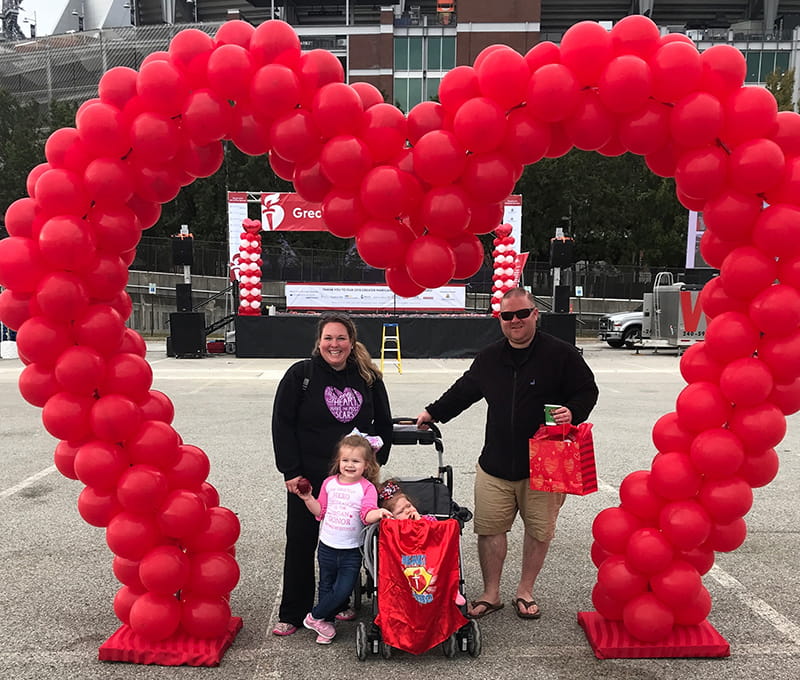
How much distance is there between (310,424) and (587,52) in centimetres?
229

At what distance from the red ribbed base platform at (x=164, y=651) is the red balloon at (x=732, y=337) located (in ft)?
9.51

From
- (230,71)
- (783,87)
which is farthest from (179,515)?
(783,87)

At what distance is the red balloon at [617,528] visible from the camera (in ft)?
11.2

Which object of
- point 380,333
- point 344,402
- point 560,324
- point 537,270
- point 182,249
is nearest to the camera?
point 344,402

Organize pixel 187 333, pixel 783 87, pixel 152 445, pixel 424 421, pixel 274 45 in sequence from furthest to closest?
pixel 783 87, pixel 187 333, pixel 424 421, pixel 152 445, pixel 274 45

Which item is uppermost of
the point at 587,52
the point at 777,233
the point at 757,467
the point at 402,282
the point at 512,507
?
the point at 587,52

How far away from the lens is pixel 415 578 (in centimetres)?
307

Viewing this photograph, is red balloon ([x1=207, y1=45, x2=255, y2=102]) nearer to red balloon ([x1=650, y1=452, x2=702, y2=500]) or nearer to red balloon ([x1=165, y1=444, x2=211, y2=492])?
red balloon ([x1=165, y1=444, x2=211, y2=492])

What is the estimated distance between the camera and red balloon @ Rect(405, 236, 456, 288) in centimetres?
300

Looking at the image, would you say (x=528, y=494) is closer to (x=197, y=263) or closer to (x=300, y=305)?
(x=300, y=305)

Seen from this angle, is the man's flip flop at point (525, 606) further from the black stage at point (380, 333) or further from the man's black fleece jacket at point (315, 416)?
the black stage at point (380, 333)

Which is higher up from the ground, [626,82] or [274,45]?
[274,45]

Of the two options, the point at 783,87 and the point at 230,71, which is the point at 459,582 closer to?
the point at 230,71

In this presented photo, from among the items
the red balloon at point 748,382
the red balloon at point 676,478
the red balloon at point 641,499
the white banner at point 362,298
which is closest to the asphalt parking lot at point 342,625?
the red balloon at point 641,499
